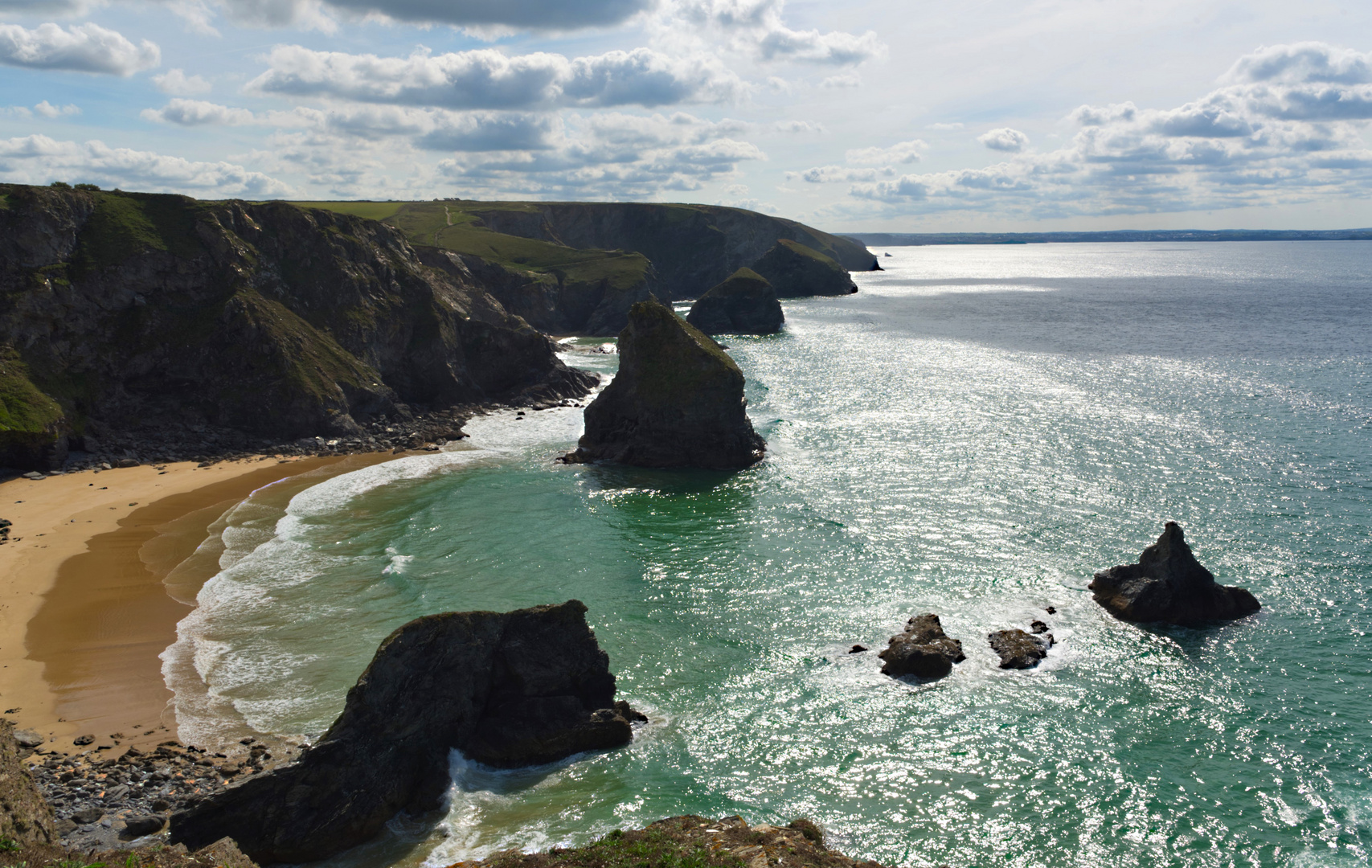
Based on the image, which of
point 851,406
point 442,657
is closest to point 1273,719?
point 442,657

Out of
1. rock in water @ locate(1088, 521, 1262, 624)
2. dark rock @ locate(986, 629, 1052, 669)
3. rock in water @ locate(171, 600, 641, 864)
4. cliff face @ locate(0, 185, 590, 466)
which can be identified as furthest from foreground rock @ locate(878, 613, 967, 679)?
cliff face @ locate(0, 185, 590, 466)

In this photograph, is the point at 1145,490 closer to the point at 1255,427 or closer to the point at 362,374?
the point at 1255,427

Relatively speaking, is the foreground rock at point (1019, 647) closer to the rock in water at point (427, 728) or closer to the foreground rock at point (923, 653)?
the foreground rock at point (923, 653)

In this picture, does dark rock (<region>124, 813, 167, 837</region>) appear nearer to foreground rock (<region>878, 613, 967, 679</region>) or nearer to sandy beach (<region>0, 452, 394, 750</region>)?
sandy beach (<region>0, 452, 394, 750</region>)

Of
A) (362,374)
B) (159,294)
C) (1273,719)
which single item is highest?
(159,294)

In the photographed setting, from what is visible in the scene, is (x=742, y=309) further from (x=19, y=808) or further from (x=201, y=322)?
(x=19, y=808)

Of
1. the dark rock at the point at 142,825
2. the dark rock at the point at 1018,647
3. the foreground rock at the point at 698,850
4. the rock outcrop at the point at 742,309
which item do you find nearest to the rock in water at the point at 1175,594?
the dark rock at the point at 1018,647

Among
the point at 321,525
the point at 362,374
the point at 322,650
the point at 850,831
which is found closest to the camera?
the point at 850,831

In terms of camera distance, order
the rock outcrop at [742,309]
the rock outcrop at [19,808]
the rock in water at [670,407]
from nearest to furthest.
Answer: the rock outcrop at [19,808] < the rock in water at [670,407] < the rock outcrop at [742,309]
